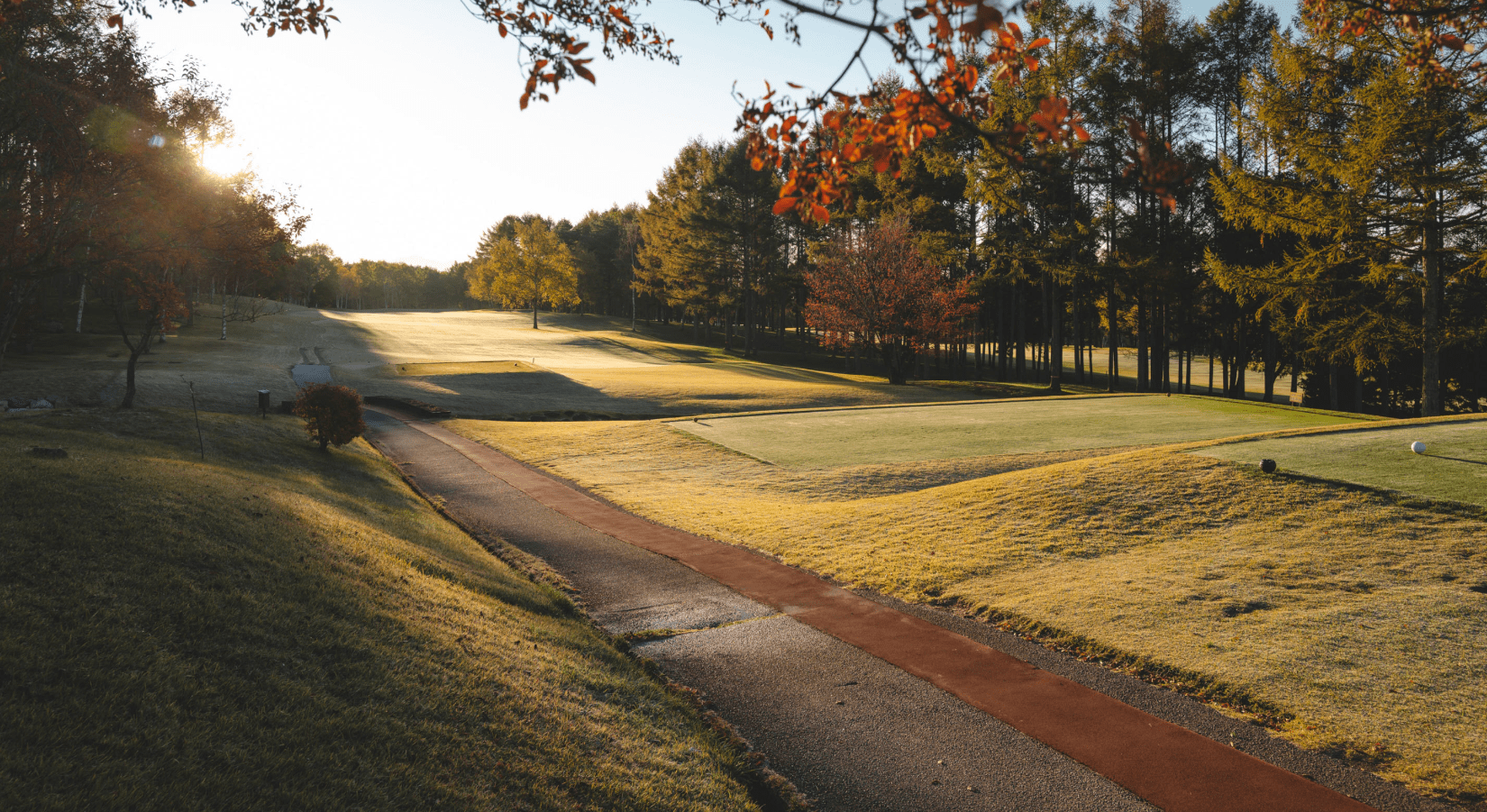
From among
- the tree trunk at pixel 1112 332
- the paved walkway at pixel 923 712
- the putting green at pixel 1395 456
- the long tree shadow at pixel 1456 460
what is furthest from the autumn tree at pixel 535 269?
the long tree shadow at pixel 1456 460

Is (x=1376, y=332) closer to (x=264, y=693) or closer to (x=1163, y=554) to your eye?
(x=1163, y=554)

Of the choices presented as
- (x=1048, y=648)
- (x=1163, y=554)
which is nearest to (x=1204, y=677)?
(x=1048, y=648)

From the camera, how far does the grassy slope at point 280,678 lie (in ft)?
11.2

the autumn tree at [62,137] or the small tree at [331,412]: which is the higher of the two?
the autumn tree at [62,137]

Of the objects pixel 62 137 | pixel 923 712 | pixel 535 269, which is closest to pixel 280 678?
pixel 923 712

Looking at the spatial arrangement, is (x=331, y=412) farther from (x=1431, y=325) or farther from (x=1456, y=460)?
(x=1431, y=325)

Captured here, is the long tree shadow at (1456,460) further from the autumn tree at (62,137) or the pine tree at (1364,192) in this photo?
the autumn tree at (62,137)

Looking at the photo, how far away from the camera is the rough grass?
17.7 feet

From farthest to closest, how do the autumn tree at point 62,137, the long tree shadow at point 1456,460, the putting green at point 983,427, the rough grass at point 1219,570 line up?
the putting green at point 983,427
the autumn tree at point 62,137
the long tree shadow at point 1456,460
the rough grass at point 1219,570

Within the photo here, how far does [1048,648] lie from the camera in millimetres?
6914

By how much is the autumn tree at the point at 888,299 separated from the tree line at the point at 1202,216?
33 centimetres

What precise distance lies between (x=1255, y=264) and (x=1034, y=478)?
34.8m

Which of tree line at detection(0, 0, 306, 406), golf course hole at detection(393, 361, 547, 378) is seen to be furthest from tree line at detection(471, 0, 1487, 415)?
golf course hole at detection(393, 361, 547, 378)

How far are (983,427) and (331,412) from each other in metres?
16.3
